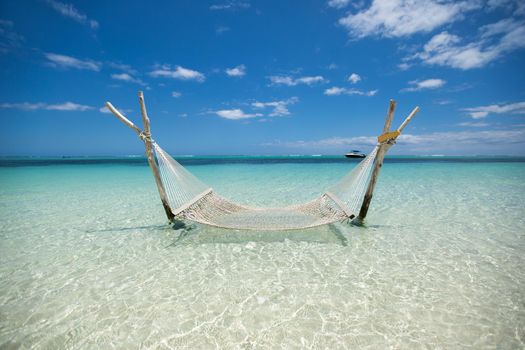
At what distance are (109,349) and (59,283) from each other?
1820mm

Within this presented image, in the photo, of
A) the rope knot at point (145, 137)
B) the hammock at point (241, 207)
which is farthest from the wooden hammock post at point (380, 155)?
Result: the rope knot at point (145, 137)

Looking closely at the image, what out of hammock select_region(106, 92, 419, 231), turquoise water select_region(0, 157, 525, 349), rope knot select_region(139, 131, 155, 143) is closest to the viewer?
turquoise water select_region(0, 157, 525, 349)

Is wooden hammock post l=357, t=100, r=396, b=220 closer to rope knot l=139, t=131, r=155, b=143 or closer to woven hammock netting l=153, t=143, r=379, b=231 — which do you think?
woven hammock netting l=153, t=143, r=379, b=231

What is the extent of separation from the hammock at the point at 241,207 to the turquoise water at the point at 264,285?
42 cm

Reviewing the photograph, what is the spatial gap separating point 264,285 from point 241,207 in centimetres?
286

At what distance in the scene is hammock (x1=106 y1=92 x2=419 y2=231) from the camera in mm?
5051

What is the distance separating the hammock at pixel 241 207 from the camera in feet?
16.6

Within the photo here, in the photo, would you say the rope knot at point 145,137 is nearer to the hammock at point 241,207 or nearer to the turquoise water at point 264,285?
the hammock at point 241,207

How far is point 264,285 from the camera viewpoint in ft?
11.7

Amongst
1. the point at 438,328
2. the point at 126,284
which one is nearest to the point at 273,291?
the point at 438,328

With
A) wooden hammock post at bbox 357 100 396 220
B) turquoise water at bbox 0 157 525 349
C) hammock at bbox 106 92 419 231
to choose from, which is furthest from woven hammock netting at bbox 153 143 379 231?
turquoise water at bbox 0 157 525 349

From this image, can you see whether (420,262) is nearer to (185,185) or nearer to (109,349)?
(109,349)

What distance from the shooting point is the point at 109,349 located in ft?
8.18

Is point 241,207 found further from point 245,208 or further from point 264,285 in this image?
point 264,285
